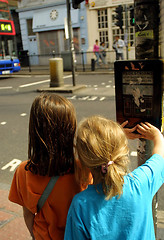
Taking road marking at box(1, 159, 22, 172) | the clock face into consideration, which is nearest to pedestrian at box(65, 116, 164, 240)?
road marking at box(1, 159, 22, 172)

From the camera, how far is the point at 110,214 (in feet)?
4.29

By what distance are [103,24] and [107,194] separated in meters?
21.5

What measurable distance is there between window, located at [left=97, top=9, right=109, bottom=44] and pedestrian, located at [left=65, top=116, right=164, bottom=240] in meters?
21.2

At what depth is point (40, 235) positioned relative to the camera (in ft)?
5.23

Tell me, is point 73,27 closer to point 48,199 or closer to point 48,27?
point 48,27

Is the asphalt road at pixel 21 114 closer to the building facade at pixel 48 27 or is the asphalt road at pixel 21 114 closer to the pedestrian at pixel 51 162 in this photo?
the pedestrian at pixel 51 162

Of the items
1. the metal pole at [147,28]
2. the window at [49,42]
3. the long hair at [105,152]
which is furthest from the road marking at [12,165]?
the window at [49,42]

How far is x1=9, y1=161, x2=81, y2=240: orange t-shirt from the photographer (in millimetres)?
1508

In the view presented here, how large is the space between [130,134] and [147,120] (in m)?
0.14

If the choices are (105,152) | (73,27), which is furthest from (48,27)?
(105,152)

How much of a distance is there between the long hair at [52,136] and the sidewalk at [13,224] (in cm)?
140

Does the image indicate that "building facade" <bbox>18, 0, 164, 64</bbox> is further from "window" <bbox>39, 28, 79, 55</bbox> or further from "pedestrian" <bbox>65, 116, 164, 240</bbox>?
"pedestrian" <bbox>65, 116, 164, 240</bbox>

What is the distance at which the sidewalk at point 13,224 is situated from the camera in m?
2.62

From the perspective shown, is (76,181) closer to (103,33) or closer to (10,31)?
(10,31)
